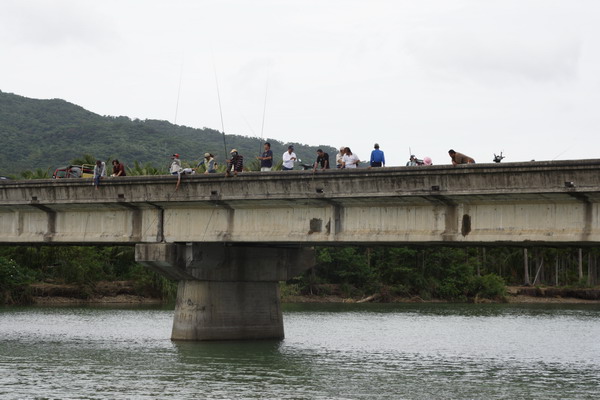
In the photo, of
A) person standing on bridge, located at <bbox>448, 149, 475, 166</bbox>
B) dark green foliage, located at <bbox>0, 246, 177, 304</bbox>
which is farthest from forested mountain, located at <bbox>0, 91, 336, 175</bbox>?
person standing on bridge, located at <bbox>448, 149, 475, 166</bbox>

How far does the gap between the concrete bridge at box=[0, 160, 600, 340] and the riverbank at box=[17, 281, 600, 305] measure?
43.3 m

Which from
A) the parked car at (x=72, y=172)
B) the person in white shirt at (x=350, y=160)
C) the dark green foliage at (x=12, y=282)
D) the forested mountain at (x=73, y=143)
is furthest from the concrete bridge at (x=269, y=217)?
the forested mountain at (x=73, y=143)

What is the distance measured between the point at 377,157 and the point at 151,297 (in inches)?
2232

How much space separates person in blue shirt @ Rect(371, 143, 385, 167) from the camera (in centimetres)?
3494

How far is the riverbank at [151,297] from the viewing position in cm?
8531

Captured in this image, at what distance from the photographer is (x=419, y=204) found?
32.8 m

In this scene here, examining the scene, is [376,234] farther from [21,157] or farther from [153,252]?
[21,157]

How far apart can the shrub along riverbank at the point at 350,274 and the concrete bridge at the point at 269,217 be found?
135 feet

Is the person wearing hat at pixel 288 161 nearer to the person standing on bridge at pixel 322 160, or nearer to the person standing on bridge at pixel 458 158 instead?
the person standing on bridge at pixel 322 160

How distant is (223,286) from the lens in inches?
1594

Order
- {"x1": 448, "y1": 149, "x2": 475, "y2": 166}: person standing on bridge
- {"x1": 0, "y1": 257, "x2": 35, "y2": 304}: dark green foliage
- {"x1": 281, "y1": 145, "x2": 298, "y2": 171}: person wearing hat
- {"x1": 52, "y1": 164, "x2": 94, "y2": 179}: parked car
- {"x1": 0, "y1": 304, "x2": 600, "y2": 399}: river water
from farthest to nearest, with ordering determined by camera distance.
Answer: {"x1": 0, "y1": 257, "x2": 35, "y2": 304}: dark green foliage < {"x1": 52, "y1": 164, "x2": 94, "y2": 179}: parked car < {"x1": 281, "y1": 145, "x2": 298, "y2": 171}: person wearing hat < {"x1": 448, "y1": 149, "x2": 475, "y2": 166}: person standing on bridge < {"x1": 0, "y1": 304, "x2": 600, "y2": 399}: river water

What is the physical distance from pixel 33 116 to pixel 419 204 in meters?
174

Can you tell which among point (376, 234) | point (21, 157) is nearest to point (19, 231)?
point (376, 234)

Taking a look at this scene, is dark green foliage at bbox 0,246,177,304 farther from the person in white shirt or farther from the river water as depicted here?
the person in white shirt
